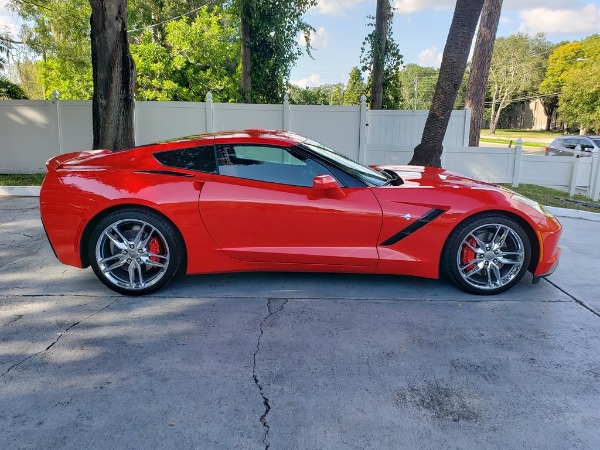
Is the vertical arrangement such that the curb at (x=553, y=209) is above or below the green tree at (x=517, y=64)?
below

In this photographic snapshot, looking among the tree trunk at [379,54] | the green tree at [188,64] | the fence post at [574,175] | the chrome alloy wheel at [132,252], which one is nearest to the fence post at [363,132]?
the tree trunk at [379,54]

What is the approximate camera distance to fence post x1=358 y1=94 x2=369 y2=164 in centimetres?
1170

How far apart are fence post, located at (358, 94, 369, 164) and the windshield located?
744 cm

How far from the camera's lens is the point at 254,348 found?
10.4 ft

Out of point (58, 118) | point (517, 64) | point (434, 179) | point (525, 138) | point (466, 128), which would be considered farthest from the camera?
point (517, 64)

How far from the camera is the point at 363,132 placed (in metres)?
11.8

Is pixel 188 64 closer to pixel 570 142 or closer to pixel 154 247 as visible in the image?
pixel 570 142

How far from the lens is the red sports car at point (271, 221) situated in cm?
395

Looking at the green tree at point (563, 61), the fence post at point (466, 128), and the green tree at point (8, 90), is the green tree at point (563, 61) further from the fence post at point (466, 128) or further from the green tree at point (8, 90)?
the green tree at point (8, 90)

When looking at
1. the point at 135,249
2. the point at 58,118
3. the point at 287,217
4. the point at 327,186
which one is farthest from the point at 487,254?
the point at 58,118

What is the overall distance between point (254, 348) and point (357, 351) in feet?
2.35

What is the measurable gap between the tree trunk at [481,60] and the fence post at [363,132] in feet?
11.0

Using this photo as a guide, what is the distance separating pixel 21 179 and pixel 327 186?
390 inches

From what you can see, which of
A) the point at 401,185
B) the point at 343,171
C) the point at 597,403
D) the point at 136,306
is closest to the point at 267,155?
the point at 343,171
